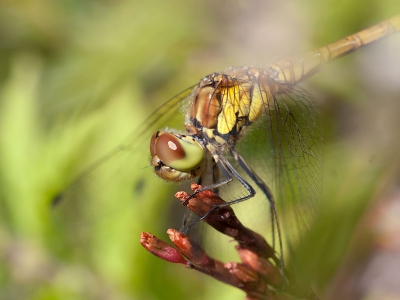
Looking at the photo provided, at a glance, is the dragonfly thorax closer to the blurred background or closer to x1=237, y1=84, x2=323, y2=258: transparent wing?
x1=237, y1=84, x2=323, y2=258: transparent wing

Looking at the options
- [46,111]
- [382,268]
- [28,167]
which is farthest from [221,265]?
[46,111]

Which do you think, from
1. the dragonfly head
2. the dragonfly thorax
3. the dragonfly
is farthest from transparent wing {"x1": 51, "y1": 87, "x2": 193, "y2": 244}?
the dragonfly head

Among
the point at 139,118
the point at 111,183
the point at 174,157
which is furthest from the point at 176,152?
the point at 139,118

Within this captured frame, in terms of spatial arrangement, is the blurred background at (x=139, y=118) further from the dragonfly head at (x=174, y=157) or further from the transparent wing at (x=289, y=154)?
the dragonfly head at (x=174, y=157)

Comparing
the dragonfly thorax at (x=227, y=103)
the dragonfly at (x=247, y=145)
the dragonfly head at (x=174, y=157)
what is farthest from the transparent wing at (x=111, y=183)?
the dragonfly head at (x=174, y=157)

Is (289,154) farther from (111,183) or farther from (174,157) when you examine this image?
(111,183)

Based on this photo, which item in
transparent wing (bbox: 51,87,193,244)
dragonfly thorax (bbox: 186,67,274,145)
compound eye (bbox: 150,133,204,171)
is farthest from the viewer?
transparent wing (bbox: 51,87,193,244)

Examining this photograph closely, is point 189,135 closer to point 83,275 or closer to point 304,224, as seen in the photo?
point 304,224
